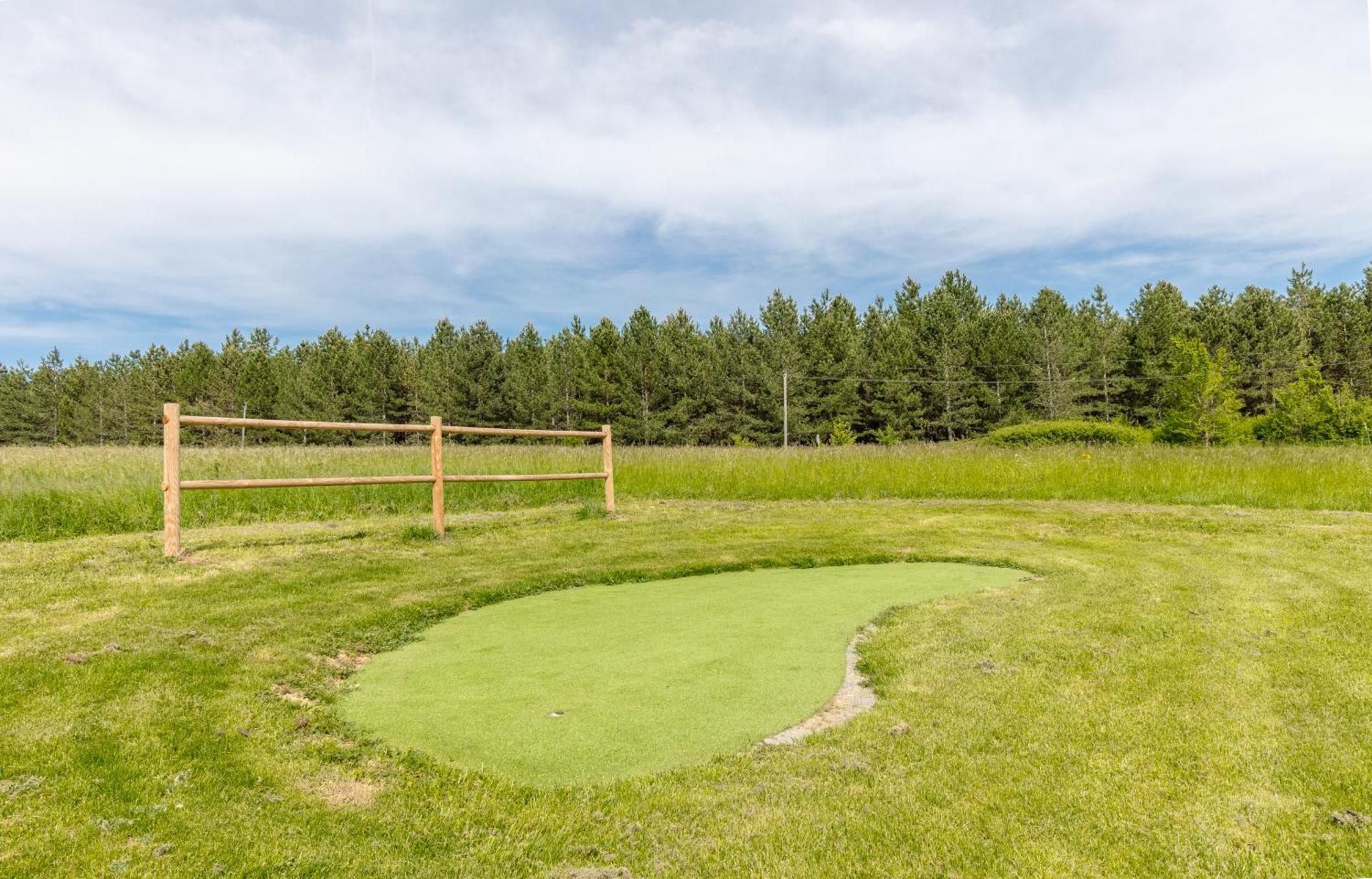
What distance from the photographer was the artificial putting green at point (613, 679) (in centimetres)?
279

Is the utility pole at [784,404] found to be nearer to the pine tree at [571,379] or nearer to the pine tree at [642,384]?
the pine tree at [642,384]

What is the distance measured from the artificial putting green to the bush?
26.7 metres

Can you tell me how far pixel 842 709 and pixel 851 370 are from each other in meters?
37.8

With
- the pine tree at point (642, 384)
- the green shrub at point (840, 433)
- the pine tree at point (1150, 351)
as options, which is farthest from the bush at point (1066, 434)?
the pine tree at point (642, 384)

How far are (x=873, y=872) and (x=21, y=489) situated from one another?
10.5 metres

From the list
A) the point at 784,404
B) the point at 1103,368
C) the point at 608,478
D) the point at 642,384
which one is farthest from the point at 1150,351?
the point at 608,478

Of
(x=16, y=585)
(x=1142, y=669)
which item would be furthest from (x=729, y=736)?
(x=16, y=585)

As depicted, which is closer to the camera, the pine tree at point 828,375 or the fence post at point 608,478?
the fence post at point 608,478

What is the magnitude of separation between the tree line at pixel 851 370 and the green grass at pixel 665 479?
22196 millimetres

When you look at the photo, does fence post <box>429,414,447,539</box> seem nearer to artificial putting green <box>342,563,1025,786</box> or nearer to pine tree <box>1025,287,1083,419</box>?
artificial putting green <box>342,563,1025,786</box>

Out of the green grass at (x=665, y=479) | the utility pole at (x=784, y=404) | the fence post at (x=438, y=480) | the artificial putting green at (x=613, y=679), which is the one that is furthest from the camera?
the utility pole at (x=784, y=404)

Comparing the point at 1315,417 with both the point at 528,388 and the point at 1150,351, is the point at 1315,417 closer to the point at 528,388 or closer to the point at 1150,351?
the point at 1150,351

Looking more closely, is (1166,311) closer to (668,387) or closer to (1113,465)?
(668,387)

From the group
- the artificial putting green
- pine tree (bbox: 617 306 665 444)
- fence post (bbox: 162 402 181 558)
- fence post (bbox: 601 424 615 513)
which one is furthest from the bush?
fence post (bbox: 162 402 181 558)
